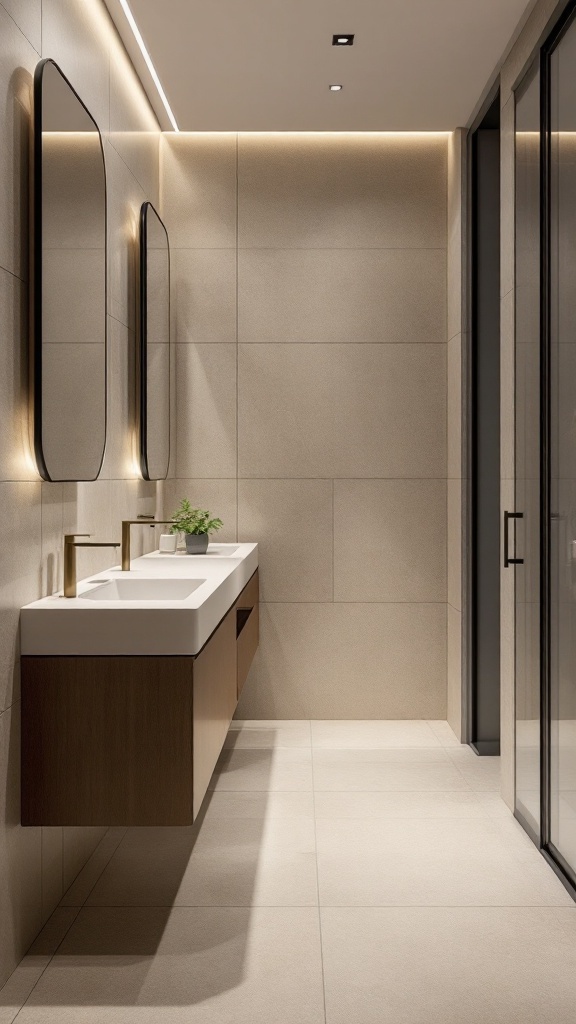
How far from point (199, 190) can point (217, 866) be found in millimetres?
3123

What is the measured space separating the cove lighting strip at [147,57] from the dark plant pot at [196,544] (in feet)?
6.22

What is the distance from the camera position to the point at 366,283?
4.38 meters

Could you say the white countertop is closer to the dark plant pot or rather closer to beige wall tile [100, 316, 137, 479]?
beige wall tile [100, 316, 137, 479]

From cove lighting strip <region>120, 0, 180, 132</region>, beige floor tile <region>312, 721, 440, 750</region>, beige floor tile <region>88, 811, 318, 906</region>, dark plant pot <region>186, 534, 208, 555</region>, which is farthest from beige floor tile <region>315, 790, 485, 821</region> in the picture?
cove lighting strip <region>120, 0, 180, 132</region>

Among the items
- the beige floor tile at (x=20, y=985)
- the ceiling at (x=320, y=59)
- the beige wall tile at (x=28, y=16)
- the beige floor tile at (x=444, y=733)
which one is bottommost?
the beige floor tile at (x=20, y=985)

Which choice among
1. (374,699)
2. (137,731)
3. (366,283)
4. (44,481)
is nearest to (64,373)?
(44,481)

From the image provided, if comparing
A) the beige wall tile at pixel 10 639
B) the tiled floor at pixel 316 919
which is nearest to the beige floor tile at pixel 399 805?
the tiled floor at pixel 316 919

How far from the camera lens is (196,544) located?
389cm

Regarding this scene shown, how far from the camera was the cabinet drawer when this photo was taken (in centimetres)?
342

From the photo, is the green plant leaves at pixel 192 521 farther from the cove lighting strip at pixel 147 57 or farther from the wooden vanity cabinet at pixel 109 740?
the cove lighting strip at pixel 147 57

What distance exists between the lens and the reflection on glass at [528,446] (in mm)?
2906

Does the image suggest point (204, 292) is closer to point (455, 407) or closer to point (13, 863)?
point (455, 407)

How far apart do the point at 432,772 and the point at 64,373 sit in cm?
226

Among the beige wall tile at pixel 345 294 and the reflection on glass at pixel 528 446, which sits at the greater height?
the beige wall tile at pixel 345 294
